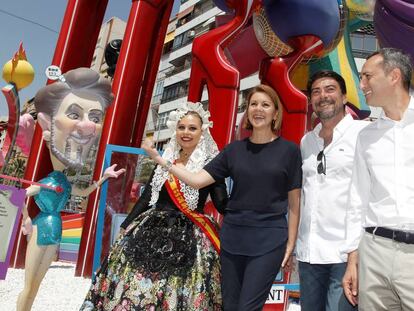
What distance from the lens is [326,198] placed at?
2121 millimetres

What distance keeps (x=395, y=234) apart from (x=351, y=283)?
0.32 metres

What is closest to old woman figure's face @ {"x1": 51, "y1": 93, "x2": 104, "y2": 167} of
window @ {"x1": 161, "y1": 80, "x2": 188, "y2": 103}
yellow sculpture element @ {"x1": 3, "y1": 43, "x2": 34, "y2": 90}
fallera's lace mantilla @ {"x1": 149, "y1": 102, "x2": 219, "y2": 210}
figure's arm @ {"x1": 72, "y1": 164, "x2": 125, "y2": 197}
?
figure's arm @ {"x1": 72, "y1": 164, "x2": 125, "y2": 197}

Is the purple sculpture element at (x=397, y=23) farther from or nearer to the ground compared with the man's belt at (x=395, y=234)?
farther from the ground

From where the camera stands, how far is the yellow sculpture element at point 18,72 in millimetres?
8086

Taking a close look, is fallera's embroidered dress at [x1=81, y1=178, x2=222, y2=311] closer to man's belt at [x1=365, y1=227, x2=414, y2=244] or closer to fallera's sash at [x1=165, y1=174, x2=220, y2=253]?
fallera's sash at [x1=165, y1=174, x2=220, y2=253]

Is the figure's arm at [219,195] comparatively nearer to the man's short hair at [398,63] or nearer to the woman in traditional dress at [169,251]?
the woman in traditional dress at [169,251]

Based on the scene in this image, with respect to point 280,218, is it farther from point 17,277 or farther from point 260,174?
point 17,277

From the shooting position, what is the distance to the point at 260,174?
2.12m

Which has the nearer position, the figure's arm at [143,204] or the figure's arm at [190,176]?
the figure's arm at [190,176]

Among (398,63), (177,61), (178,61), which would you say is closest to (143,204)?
(398,63)

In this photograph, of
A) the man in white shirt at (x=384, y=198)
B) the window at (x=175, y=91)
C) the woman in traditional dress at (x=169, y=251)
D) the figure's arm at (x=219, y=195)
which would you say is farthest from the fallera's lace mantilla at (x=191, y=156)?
the window at (x=175, y=91)

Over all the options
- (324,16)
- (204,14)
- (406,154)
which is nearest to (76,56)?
(324,16)

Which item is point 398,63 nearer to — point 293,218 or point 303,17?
point 293,218

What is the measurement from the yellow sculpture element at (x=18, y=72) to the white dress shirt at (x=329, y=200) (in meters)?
7.33
